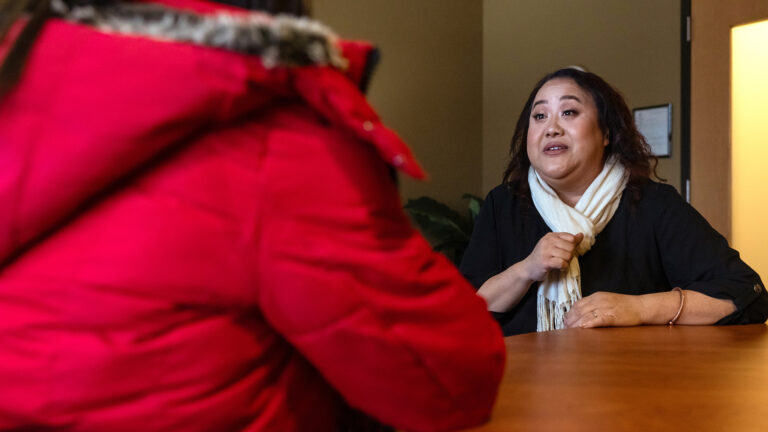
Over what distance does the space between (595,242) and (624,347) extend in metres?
0.62

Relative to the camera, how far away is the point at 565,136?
164cm

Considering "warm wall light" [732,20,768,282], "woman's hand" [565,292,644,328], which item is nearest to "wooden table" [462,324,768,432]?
"woman's hand" [565,292,644,328]

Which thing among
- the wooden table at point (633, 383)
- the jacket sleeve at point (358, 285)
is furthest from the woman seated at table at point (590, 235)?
the jacket sleeve at point (358, 285)

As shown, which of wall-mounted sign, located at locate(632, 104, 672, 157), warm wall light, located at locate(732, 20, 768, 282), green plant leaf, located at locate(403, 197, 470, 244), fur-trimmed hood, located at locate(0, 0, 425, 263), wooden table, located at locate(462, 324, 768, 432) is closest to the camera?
fur-trimmed hood, located at locate(0, 0, 425, 263)

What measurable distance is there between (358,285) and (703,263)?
1.25 metres

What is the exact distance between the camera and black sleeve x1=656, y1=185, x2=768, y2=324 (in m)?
1.36

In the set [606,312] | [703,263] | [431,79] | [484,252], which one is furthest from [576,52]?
[606,312]

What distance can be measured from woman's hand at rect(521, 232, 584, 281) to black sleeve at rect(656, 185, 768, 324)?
274 millimetres

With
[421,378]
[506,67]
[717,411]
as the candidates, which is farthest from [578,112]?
[506,67]

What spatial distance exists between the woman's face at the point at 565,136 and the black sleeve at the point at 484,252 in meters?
0.19

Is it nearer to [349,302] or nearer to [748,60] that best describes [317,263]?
[349,302]

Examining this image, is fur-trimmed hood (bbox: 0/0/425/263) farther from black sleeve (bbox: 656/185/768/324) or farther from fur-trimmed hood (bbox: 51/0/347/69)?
black sleeve (bbox: 656/185/768/324)

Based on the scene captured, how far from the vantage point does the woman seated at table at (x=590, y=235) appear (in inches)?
54.0

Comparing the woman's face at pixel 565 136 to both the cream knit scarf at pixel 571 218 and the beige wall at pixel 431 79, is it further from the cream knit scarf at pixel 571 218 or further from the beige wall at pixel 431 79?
→ the beige wall at pixel 431 79
